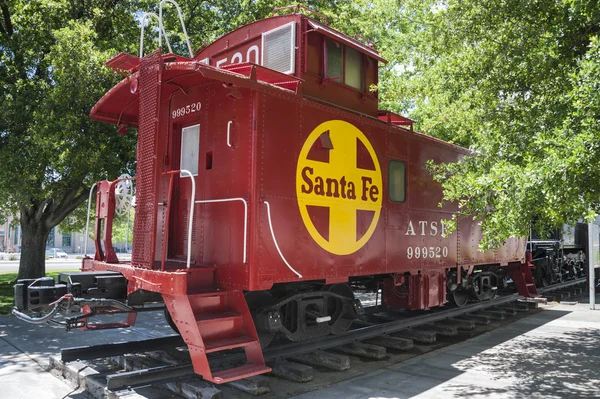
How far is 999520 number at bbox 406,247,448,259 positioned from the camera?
25.1 feet

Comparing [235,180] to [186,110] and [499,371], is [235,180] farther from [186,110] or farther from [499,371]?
[499,371]

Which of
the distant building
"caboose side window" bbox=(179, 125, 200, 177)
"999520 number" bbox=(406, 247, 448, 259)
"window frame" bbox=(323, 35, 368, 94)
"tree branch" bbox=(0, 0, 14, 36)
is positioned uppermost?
"tree branch" bbox=(0, 0, 14, 36)

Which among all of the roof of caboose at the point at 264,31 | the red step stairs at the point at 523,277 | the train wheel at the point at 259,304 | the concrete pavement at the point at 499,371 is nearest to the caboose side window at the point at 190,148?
the roof of caboose at the point at 264,31

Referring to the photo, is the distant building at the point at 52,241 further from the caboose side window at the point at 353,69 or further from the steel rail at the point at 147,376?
the steel rail at the point at 147,376

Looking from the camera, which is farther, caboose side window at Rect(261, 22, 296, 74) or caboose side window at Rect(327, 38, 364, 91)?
caboose side window at Rect(327, 38, 364, 91)

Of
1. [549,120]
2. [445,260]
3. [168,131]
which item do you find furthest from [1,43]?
[549,120]

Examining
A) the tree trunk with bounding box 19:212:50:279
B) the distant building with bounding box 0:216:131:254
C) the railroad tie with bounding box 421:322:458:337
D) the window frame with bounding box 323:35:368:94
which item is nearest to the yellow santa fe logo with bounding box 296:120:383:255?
the window frame with bounding box 323:35:368:94

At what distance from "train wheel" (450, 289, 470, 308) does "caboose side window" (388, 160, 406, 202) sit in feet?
12.4

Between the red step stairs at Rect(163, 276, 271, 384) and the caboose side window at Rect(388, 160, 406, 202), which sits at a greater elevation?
the caboose side window at Rect(388, 160, 406, 202)

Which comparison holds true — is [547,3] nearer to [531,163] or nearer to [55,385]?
[531,163]

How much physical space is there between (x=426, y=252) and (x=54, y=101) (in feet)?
29.4

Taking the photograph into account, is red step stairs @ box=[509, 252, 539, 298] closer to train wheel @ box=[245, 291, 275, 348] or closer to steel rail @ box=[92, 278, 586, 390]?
steel rail @ box=[92, 278, 586, 390]

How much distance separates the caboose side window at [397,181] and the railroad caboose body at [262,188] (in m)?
0.03

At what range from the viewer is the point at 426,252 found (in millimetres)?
8086
